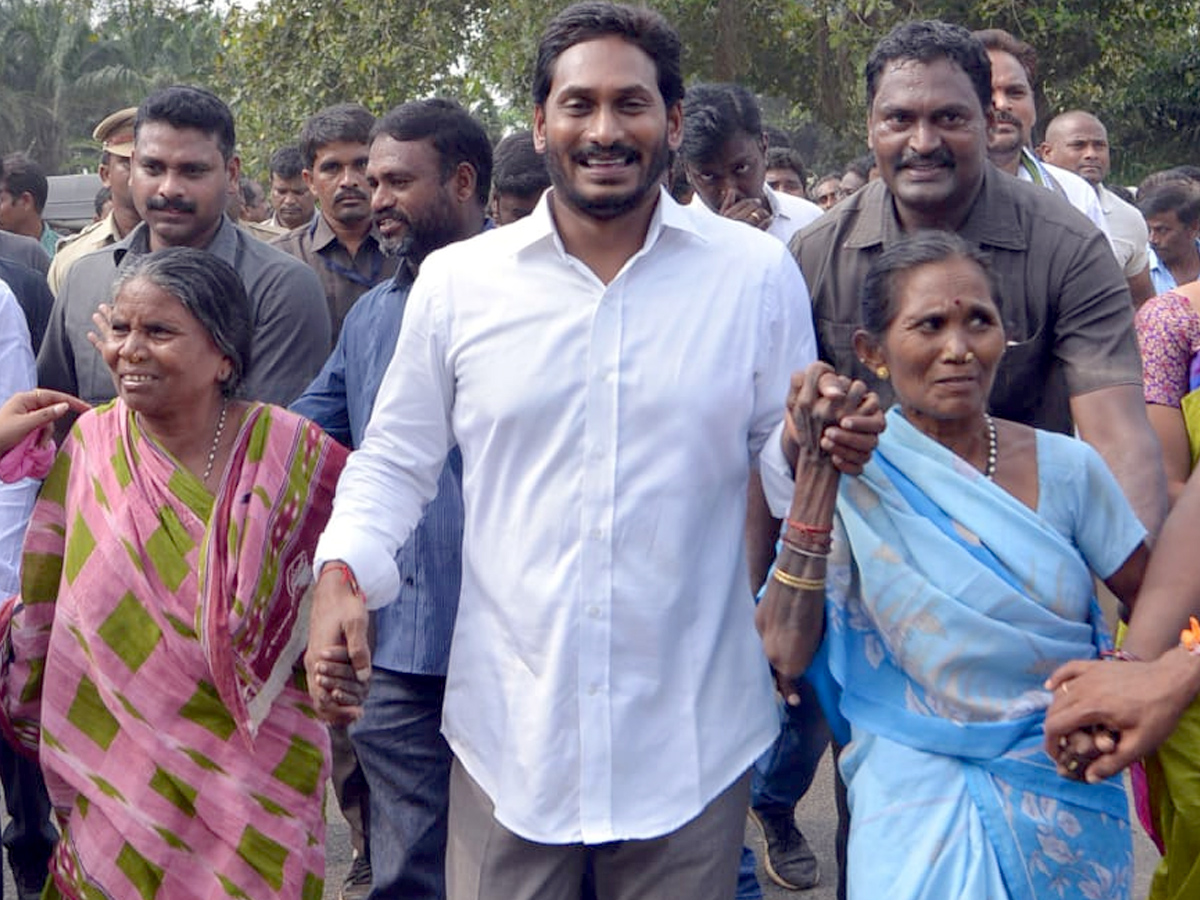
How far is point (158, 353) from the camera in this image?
150 inches

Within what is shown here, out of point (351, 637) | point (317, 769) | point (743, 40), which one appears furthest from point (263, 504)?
point (743, 40)

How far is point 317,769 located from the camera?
3938mm

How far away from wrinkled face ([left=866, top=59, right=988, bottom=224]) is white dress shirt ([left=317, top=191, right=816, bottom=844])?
67 cm

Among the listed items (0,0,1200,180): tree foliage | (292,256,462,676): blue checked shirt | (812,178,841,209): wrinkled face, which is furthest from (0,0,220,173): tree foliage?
(292,256,462,676): blue checked shirt

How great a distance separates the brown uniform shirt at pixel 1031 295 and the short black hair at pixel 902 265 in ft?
0.75

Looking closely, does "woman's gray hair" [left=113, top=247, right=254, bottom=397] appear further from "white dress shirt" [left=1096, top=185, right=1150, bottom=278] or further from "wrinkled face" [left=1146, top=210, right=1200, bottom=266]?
"wrinkled face" [left=1146, top=210, right=1200, bottom=266]

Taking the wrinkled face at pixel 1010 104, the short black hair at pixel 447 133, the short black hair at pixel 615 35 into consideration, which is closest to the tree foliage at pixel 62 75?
the wrinkled face at pixel 1010 104

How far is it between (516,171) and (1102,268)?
2.10 metres

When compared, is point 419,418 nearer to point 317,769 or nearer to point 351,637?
point 351,637

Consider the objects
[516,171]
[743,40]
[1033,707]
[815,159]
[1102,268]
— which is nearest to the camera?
[1033,707]

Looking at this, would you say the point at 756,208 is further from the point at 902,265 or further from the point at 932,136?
the point at 902,265

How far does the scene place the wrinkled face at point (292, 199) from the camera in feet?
31.3

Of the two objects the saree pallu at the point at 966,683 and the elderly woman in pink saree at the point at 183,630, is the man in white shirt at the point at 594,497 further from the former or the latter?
the elderly woman in pink saree at the point at 183,630

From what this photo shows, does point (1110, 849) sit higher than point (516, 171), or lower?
lower
